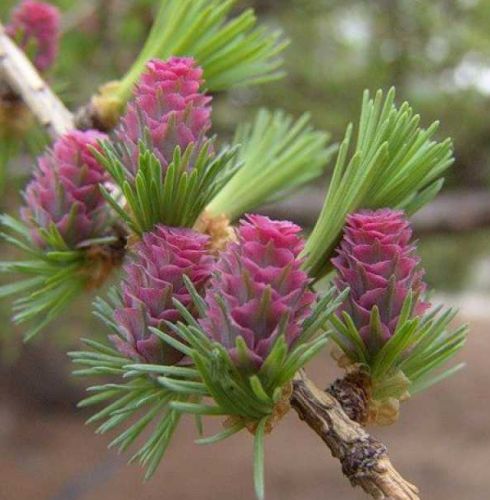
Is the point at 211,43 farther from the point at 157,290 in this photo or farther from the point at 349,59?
the point at 349,59

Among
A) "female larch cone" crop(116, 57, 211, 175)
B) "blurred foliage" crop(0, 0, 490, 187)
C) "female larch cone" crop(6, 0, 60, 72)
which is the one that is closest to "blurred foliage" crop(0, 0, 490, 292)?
"blurred foliage" crop(0, 0, 490, 187)

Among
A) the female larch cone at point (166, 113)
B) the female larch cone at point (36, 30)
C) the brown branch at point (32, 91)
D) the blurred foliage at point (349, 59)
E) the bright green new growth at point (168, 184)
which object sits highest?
the blurred foliage at point (349, 59)

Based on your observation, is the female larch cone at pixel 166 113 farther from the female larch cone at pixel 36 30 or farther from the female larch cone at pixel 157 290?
the female larch cone at pixel 36 30

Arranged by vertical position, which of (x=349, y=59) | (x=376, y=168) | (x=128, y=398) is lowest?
(x=128, y=398)

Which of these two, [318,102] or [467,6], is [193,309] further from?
[318,102]

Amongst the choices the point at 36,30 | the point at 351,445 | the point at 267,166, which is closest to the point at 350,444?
the point at 351,445

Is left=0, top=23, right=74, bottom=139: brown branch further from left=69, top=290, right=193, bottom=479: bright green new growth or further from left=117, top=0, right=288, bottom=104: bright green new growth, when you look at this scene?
left=69, top=290, right=193, bottom=479: bright green new growth

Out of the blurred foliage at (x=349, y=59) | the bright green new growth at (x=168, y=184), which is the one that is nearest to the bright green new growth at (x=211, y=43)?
the bright green new growth at (x=168, y=184)
